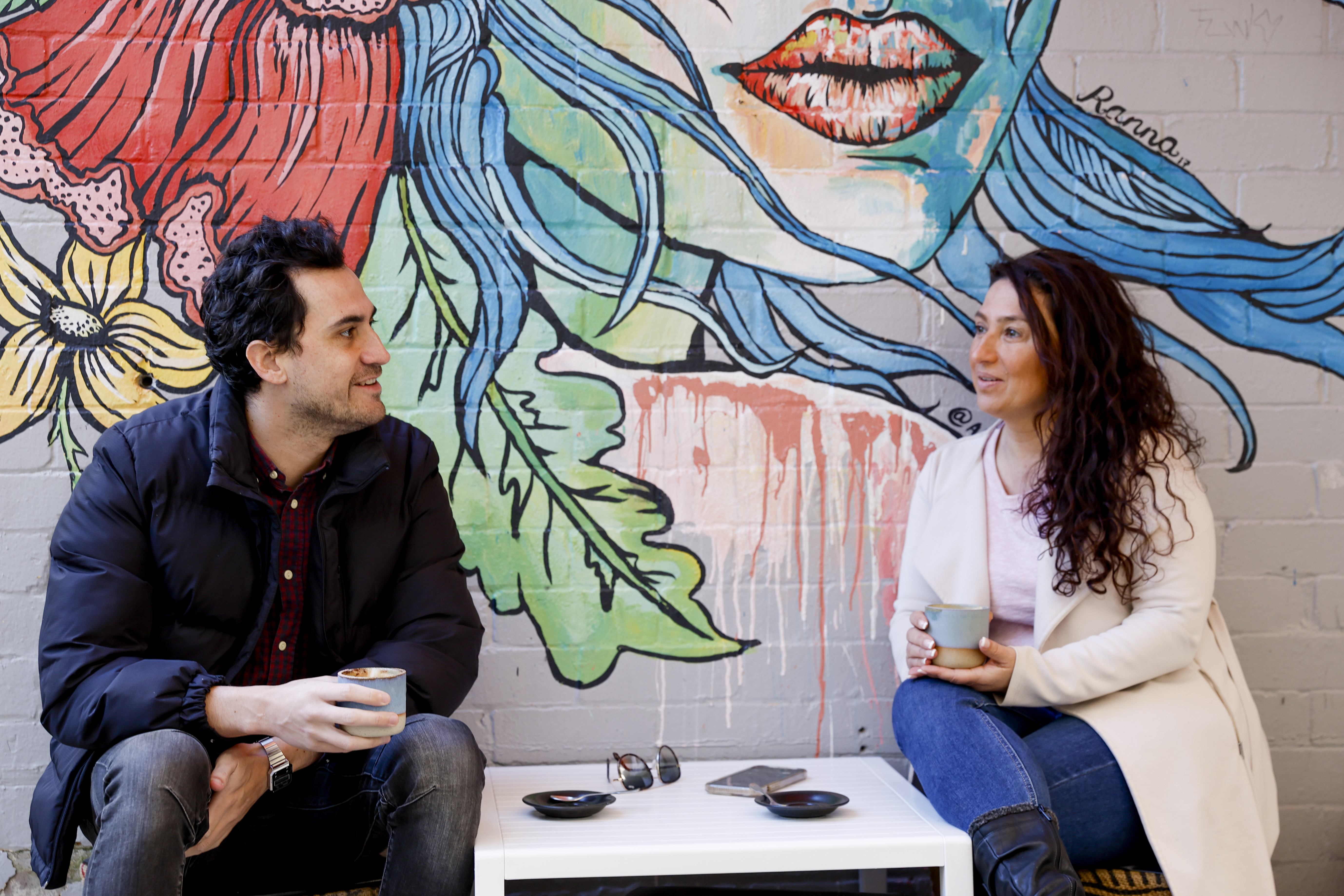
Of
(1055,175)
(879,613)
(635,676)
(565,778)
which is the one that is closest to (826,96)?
(1055,175)

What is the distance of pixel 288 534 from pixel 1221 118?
7.11 ft

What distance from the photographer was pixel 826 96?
2.26 metres

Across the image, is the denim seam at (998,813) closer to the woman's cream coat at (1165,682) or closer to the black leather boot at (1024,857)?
the black leather boot at (1024,857)

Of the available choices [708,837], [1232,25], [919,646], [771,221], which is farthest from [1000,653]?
[1232,25]

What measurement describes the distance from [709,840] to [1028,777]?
0.51 meters

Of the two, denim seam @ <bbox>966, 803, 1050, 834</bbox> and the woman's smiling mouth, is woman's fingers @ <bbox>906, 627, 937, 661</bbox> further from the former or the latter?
the woman's smiling mouth

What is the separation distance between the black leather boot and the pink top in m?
0.47

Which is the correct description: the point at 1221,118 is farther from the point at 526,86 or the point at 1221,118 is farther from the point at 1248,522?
the point at 526,86

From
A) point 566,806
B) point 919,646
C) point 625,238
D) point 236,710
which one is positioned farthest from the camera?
point 625,238

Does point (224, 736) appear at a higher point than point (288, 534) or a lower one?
lower

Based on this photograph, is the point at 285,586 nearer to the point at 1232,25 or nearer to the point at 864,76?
the point at 864,76

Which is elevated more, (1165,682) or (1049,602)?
(1049,602)

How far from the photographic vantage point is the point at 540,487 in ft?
7.23
